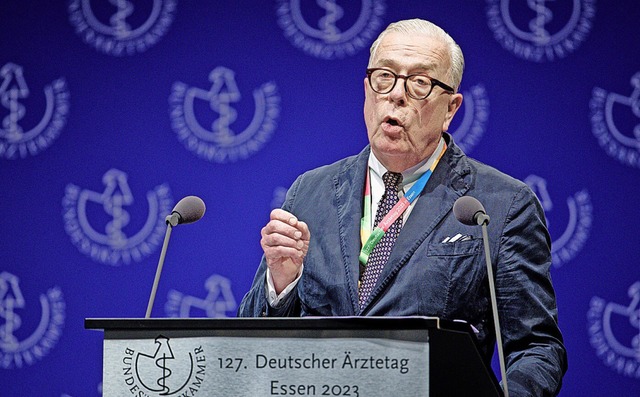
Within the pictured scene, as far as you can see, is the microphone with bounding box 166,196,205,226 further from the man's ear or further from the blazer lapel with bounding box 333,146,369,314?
the man's ear

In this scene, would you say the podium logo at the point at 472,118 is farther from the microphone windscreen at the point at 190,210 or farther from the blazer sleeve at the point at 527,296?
the microphone windscreen at the point at 190,210

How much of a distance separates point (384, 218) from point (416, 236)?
0.10 metres

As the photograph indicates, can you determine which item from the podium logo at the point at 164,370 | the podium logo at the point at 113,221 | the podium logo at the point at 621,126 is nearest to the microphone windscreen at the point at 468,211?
the podium logo at the point at 164,370

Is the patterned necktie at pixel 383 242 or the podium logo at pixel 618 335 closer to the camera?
the patterned necktie at pixel 383 242

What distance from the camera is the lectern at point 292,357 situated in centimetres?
170

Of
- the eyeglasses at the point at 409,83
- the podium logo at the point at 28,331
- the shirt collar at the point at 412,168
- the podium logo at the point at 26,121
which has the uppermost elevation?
the podium logo at the point at 26,121

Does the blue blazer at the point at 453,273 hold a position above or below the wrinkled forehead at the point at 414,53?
below

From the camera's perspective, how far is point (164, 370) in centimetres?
177

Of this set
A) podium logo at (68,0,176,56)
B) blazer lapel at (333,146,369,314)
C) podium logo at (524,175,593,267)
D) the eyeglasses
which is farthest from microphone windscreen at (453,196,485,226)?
Result: podium logo at (68,0,176,56)

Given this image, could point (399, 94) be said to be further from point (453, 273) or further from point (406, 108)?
point (453, 273)

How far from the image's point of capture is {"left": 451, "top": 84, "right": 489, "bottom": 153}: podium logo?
3.54 m

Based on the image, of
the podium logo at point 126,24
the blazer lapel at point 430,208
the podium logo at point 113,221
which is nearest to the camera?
the blazer lapel at point 430,208

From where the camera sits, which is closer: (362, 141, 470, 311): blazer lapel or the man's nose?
(362, 141, 470, 311): blazer lapel

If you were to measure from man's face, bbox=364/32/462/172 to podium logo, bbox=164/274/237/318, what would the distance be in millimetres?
1174
